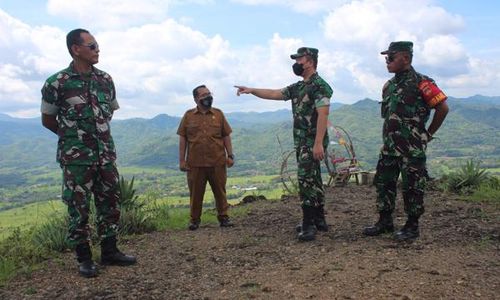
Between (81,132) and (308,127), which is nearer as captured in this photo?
(81,132)

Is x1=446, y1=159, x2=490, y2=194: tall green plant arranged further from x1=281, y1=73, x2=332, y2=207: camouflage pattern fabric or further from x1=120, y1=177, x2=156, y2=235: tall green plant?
x1=120, y1=177, x2=156, y2=235: tall green plant

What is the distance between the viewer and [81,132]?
4277 millimetres

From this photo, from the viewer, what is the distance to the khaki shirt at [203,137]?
20.9 ft

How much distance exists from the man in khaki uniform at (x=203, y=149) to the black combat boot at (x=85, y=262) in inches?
89.7

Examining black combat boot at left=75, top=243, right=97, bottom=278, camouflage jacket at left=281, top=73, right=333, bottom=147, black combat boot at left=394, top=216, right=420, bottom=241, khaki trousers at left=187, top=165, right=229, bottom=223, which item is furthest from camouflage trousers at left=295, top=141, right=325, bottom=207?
black combat boot at left=75, top=243, right=97, bottom=278

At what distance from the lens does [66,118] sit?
4.28 meters

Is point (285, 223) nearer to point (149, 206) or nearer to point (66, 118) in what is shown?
point (149, 206)

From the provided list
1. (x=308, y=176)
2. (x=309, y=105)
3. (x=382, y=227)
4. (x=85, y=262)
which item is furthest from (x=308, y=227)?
(x=85, y=262)

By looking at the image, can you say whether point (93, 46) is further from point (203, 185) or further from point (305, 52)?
point (203, 185)

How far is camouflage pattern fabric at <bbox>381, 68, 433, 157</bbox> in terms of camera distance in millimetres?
4840

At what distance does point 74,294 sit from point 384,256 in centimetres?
286

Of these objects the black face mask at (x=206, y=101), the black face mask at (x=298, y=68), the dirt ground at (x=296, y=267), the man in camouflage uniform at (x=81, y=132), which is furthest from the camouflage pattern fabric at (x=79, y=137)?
the black face mask at (x=298, y=68)

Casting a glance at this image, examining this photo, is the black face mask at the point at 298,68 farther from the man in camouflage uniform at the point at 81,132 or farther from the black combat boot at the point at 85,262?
the black combat boot at the point at 85,262

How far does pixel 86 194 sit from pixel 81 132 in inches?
23.1
